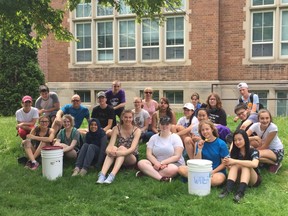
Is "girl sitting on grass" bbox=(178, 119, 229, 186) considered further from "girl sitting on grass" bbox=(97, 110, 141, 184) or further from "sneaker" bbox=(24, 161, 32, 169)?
"sneaker" bbox=(24, 161, 32, 169)

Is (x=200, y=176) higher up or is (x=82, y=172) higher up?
(x=200, y=176)

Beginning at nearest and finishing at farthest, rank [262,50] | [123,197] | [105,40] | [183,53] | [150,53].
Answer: [123,197], [262,50], [183,53], [150,53], [105,40]

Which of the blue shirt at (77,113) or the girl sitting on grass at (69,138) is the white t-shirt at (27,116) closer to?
the blue shirt at (77,113)

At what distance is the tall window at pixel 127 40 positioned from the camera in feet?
52.0

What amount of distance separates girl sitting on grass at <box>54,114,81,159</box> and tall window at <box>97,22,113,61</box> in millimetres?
9303

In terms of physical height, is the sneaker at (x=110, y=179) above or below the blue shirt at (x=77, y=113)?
below

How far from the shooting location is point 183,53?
1502 centimetres

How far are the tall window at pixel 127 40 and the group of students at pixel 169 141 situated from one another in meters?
7.95

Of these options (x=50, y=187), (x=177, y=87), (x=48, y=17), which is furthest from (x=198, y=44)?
(x=50, y=187)

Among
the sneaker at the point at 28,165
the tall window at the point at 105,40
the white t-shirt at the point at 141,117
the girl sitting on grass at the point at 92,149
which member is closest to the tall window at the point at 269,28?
the tall window at the point at 105,40

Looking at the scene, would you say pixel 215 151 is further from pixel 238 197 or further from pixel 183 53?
pixel 183 53

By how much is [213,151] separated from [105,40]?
1150 centimetres

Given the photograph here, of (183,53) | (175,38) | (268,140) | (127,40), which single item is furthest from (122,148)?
(127,40)

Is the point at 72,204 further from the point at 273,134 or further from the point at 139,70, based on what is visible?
the point at 139,70
